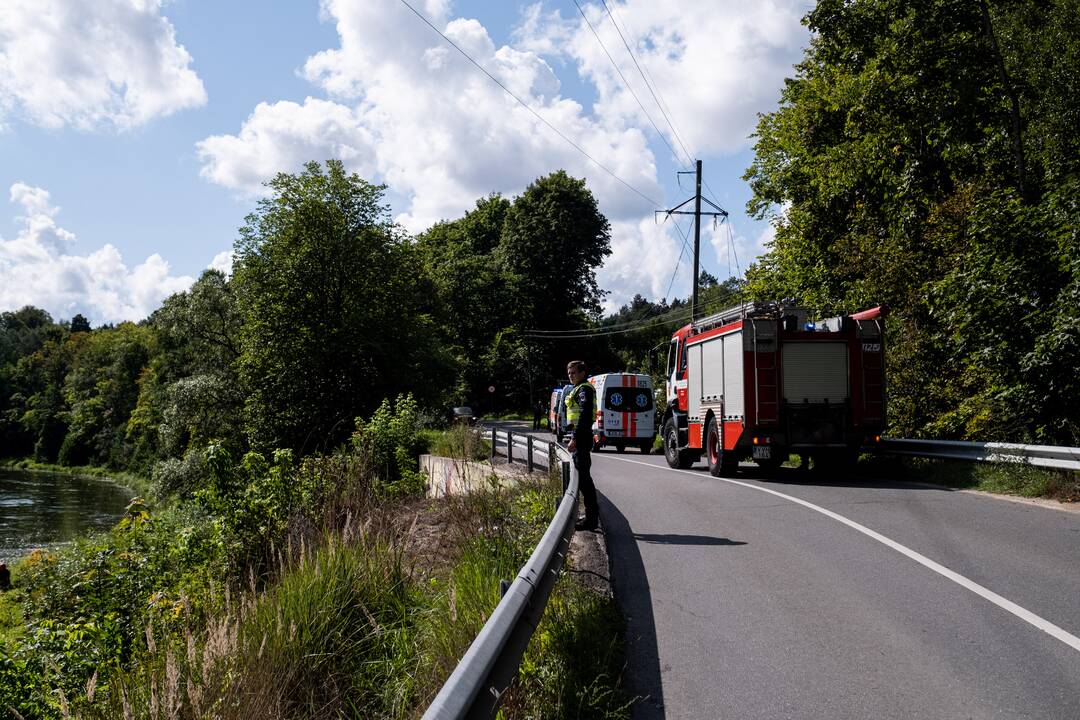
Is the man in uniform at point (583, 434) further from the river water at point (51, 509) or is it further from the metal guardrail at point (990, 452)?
the river water at point (51, 509)

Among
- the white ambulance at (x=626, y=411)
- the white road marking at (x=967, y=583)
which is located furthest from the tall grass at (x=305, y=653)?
the white ambulance at (x=626, y=411)

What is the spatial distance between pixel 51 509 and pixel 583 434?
45.3 metres

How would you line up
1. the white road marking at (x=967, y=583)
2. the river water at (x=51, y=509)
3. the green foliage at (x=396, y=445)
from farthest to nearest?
the river water at (x=51, y=509) < the green foliage at (x=396, y=445) < the white road marking at (x=967, y=583)

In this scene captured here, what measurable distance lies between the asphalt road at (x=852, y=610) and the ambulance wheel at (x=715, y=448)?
16.0 ft

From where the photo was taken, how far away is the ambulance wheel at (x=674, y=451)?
19.0m

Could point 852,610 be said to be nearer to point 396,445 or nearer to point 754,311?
point 754,311

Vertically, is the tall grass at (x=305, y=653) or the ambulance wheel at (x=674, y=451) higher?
the ambulance wheel at (x=674, y=451)

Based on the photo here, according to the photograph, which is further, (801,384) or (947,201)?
(947,201)

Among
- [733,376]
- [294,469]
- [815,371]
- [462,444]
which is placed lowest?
[294,469]

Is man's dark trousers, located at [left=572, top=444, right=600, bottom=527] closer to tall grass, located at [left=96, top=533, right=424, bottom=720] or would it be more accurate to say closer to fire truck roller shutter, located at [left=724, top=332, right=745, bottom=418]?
tall grass, located at [left=96, top=533, right=424, bottom=720]

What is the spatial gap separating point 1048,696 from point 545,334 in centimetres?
5753

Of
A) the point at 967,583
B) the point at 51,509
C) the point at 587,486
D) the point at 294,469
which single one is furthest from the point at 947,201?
the point at 51,509

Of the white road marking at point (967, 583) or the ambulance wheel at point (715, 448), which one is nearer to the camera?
the white road marking at point (967, 583)

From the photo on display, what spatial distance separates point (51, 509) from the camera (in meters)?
45.1
